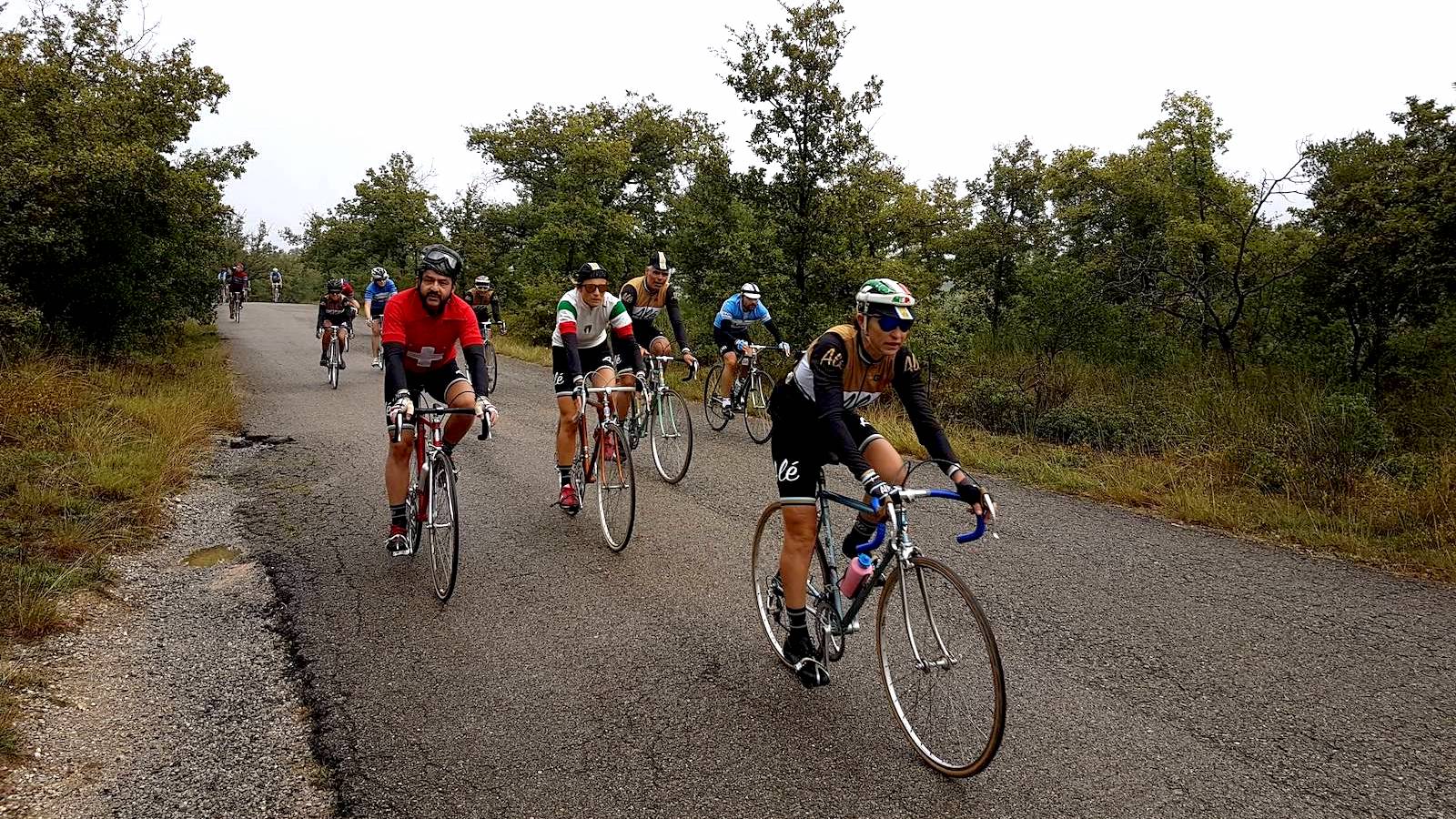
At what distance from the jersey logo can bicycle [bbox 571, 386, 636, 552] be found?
2.01 m

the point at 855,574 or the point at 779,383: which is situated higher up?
the point at 779,383

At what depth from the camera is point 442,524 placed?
4938 mm

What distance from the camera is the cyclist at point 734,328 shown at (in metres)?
9.59

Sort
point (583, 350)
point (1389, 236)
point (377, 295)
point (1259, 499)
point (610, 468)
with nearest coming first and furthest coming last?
point (610, 468), point (1259, 499), point (583, 350), point (1389, 236), point (377, 295)

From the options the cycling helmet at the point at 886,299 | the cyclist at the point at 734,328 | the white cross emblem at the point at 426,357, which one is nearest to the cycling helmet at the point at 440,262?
the white cross emblem at the point at 426,357

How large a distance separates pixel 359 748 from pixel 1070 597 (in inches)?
170

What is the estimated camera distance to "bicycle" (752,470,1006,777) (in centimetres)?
281

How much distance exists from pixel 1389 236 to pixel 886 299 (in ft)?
44.1

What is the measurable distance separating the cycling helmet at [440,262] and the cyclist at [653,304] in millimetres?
2907

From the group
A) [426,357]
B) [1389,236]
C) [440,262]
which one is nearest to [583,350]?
[426,357]

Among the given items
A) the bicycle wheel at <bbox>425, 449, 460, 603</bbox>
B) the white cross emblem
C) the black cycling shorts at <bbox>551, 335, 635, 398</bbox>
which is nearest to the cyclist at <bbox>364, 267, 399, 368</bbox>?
the black cycling shorts at <bbox>551, 335, 635, 398</bbox>

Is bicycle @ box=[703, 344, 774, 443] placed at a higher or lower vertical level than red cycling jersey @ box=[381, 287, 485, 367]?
lower

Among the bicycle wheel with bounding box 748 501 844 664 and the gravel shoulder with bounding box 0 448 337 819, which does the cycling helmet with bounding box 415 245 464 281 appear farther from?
the bicycle wheel with bounding box 748 501 844 664

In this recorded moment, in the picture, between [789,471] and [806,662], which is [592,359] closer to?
[789,471]
